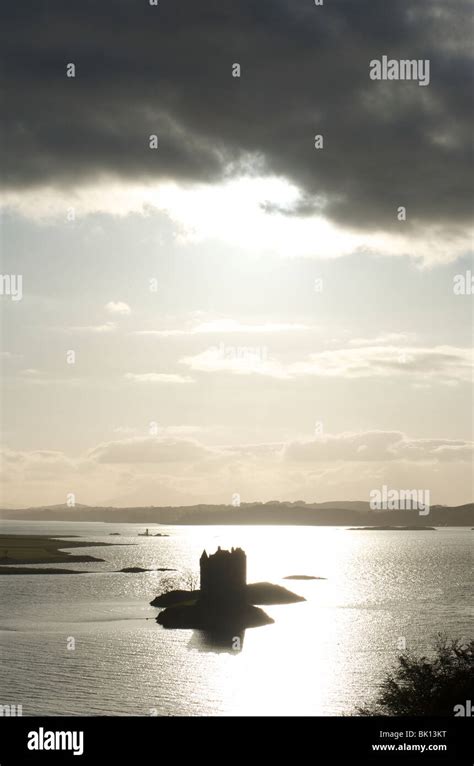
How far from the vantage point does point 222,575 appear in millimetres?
107688

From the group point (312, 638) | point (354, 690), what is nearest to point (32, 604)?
point (312, 638)

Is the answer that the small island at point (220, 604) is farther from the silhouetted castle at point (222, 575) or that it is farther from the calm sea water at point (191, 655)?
the calm sea water at point (191, 655)

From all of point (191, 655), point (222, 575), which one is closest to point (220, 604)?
point (222, 575)

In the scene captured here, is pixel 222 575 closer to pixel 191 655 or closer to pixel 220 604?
pixel 220 604

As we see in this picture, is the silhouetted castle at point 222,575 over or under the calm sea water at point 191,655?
over

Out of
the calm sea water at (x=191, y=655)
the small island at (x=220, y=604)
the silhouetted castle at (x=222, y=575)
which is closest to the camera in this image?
the calm sea water at (x=191, y=655)

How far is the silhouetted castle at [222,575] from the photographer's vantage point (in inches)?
4227

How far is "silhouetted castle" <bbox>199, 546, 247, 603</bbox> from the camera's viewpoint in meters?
107

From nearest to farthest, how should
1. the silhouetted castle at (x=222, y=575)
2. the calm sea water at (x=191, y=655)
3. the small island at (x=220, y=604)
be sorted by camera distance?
1. the calm sea water at (x=191, y=655)
2. the small island at (x=220, y=604)
3. the silhouetted castle at (x=222, y=575)

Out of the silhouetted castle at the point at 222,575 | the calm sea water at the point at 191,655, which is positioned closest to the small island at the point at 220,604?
the silhouetted castle at the point at 222,575

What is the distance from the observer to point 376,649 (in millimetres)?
96625

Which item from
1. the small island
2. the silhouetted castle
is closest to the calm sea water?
the small island
